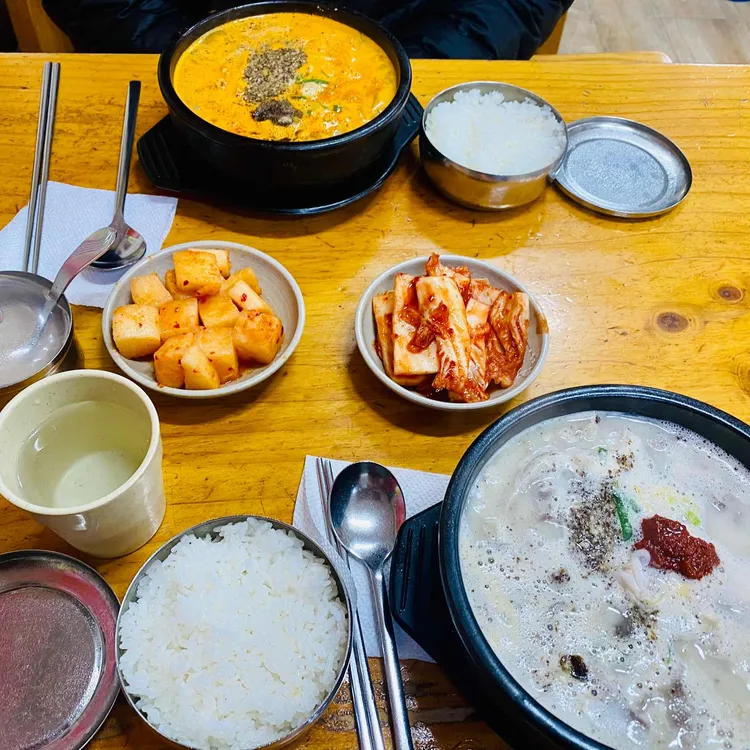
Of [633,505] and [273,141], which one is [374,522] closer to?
[633,505]

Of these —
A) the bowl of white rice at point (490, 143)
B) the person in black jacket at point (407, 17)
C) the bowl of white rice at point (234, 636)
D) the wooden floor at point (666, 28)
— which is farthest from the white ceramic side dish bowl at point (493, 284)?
the wooden floor at point (666, 28)

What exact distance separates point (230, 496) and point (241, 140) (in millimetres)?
889

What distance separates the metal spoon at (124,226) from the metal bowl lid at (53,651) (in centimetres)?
84

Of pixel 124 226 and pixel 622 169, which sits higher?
pixel 622 169

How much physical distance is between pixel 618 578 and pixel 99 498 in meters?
0.92

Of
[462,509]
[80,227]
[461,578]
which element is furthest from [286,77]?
[461,578]

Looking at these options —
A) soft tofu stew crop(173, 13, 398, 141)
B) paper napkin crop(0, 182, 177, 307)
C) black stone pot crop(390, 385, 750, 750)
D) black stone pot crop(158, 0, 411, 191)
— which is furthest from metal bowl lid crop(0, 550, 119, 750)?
soft tofu stew crop(173, 13, 398, 141)

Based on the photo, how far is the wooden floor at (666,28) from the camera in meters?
5.35

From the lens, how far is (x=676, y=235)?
198cm

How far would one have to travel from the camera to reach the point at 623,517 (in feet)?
3.73

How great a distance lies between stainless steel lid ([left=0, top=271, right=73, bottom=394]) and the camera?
1337 mm

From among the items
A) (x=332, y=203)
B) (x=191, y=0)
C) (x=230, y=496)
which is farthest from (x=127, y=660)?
(x=191, y=0)

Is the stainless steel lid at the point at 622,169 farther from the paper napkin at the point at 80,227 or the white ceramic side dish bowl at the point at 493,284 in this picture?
the paper napkin at the point at 80,227

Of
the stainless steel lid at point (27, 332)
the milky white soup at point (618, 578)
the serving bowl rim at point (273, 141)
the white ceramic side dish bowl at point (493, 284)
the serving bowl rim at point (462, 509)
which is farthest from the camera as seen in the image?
the serving bowl rim at point (273, 141)
